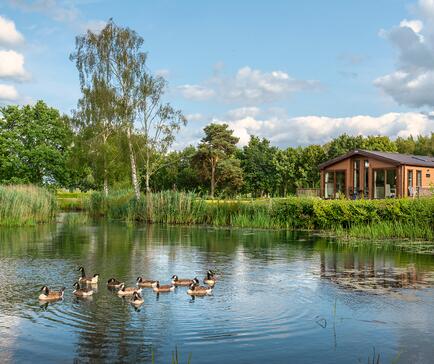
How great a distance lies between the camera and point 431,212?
2228 centimetres

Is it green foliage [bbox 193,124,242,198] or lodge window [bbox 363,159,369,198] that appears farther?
green foliage [bbox 193,124,242,198]

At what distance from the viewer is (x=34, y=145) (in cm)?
5131

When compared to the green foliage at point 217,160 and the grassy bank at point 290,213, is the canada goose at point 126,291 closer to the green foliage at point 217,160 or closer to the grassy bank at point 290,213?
the grassy bank at point 290,213

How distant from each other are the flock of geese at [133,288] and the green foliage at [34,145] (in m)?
39.6

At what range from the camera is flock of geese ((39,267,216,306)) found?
1034 cm

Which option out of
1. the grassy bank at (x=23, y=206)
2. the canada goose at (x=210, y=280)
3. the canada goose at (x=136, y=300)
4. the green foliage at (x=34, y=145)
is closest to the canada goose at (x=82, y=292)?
the canada goose at (x=136, y=300)

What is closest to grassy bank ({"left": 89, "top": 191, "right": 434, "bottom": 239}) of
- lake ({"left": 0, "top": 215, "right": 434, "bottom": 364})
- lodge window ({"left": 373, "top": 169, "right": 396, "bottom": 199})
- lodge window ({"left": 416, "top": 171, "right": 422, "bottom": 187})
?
lake ({"left": 0, "top": 215, "right": 434, "bottom": 364})

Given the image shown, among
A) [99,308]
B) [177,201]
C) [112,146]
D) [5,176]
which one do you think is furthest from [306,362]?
[5,176]

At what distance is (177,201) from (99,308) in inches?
923

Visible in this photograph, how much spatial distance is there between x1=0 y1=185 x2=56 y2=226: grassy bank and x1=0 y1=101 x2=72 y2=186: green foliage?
57.3ft

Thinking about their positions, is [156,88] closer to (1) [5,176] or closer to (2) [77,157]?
(2) [77,157]

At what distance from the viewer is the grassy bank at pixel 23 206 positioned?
29.8 metres

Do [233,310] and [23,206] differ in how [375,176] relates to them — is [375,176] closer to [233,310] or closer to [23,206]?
[23,206]

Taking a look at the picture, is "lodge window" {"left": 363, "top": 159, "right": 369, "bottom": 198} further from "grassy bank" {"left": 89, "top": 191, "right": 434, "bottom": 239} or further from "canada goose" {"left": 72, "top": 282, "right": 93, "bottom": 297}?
"canada goose" {"left": 72, "top": 282, "right": 93, "bottom": 297}
